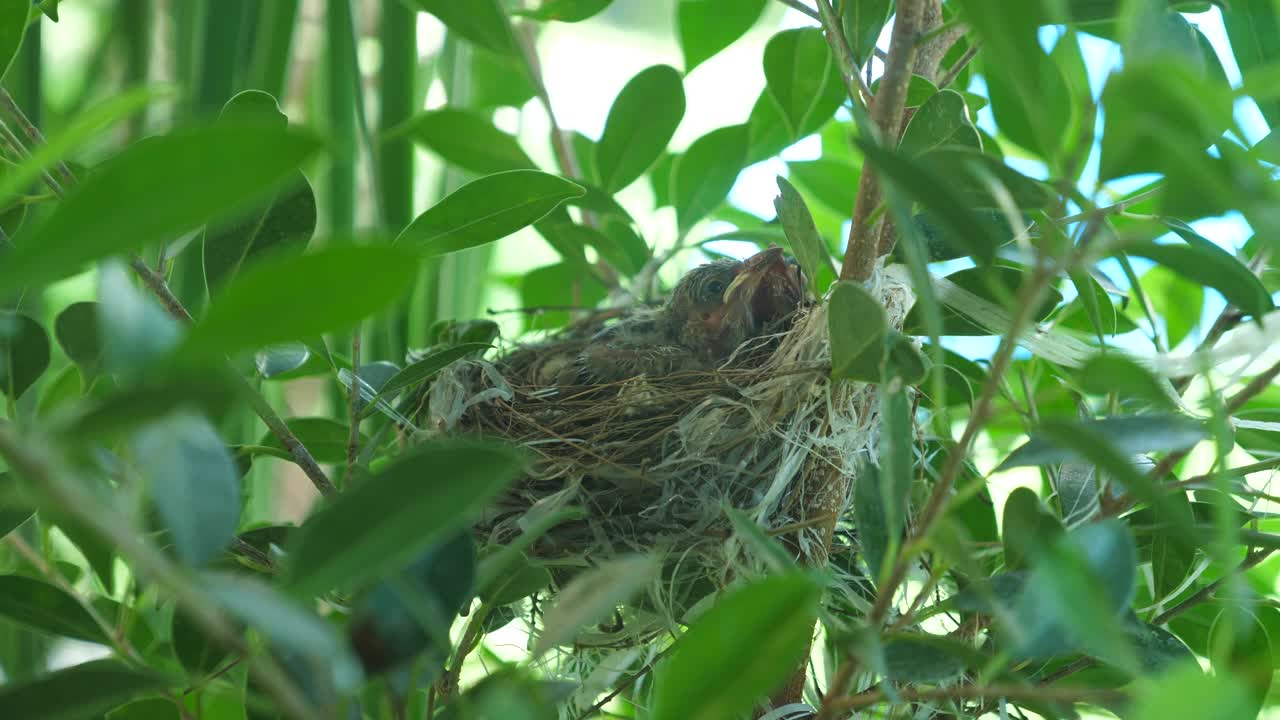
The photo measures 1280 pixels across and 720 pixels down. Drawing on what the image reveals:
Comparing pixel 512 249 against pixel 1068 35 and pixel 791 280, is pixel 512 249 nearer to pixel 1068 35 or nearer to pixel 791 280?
pixel 791 280

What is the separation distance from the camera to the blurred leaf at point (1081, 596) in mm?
324

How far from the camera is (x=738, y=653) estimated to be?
1.22 feet

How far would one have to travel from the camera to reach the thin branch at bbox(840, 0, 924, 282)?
573 millimetres

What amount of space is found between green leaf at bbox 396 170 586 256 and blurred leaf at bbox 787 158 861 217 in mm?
590

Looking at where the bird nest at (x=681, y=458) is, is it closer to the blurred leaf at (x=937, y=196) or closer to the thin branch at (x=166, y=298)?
the thin branch at (x=166, y=298)

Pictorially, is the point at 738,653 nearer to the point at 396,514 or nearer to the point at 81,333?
the point at 396,514

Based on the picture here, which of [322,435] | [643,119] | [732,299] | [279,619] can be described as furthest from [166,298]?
[732,299]

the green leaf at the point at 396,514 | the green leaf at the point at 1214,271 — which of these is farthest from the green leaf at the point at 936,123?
the green leaf at the point at 396,514

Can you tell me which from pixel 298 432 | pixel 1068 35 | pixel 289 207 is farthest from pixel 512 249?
pixel 1068 35

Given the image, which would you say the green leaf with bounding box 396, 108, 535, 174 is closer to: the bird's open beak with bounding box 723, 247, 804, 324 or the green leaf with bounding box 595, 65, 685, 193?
the green leaf with bounding box 595, 65, 685, 193

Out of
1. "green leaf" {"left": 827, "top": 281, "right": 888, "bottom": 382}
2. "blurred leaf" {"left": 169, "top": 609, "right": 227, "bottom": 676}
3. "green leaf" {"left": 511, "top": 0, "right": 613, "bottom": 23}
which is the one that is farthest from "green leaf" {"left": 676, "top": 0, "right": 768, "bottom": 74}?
"blurred leaf" {"left": 169, "top": 609, "right": 227, "bottom": 676}

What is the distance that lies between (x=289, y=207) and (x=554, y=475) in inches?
15.7

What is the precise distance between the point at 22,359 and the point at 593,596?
545mm

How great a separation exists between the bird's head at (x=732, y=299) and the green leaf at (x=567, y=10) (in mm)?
564
